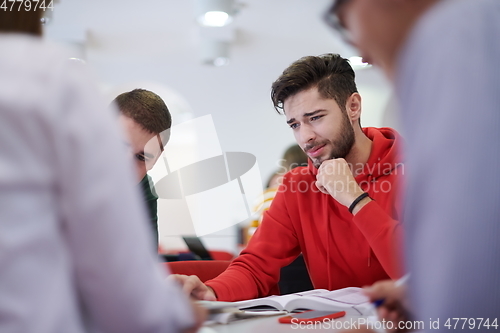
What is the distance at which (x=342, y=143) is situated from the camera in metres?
1.71

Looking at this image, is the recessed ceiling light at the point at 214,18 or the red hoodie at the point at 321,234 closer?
the red hoodie at the point at 321,234

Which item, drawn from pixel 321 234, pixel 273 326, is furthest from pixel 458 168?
pixel 321 234

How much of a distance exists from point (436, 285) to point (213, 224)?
5218 mm

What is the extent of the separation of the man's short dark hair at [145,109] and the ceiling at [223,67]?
2.86 m

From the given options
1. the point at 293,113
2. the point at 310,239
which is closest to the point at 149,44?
the point at 293,113

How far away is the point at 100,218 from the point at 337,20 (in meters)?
0.38

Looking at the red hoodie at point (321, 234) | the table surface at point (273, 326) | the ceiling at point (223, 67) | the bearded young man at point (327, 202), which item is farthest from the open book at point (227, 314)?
the ceiling at point (223, 67)

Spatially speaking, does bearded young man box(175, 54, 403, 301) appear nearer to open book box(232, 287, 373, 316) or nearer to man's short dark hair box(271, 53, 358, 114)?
man's short dark hair box(271, 53, 358, 114)

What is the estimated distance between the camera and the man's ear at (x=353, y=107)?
1.76 metres

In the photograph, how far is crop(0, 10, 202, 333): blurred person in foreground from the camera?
0.46 metres

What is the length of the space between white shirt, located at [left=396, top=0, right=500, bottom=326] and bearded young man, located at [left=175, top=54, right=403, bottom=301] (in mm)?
778

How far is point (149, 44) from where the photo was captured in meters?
5.12

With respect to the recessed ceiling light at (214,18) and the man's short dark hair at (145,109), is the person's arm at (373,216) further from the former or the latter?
the recessed ceiling light at (214,18)

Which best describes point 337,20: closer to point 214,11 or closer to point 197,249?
point 197,249
